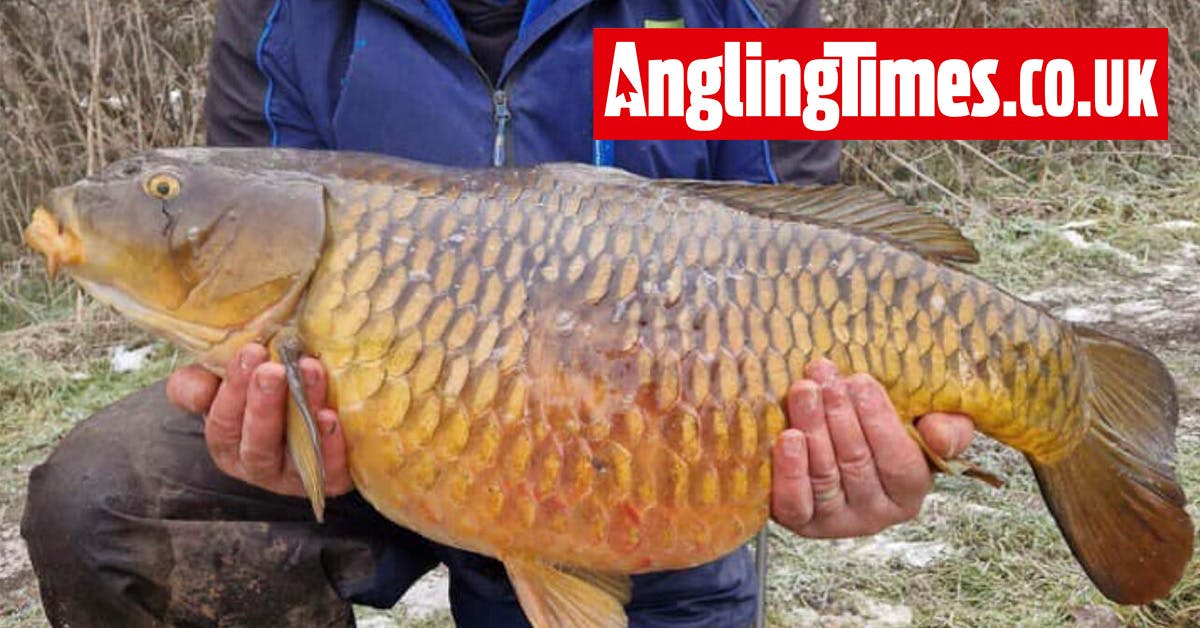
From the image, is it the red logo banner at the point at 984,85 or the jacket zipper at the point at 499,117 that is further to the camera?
the red logo banner at the point at 984,85

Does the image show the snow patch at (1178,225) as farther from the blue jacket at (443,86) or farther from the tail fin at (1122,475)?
the tail fin at (1122,475)

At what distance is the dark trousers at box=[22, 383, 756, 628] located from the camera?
1403 mm

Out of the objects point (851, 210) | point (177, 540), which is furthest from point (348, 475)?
point (851, 210)

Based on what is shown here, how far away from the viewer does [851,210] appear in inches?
49.4

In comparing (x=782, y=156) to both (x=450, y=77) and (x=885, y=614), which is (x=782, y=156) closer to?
(x=450, y=77)

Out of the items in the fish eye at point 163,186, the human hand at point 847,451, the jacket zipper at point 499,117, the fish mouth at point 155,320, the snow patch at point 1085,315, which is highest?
the jacket zipper at point 499,117

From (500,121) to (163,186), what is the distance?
0.46 meters

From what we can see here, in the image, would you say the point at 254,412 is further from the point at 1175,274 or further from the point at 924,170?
the point at 924,170

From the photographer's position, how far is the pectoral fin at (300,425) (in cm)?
109

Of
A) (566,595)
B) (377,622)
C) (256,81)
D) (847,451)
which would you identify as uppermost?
(256,81)

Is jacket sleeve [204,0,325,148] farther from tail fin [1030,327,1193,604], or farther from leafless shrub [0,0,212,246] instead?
leafless shrub [0,0,212,246]

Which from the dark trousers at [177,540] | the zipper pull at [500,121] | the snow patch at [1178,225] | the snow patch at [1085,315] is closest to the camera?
the dark trousers at [177,540]

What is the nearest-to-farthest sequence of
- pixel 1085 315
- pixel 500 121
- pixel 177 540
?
pixel 177 540, pixel 500 121, pixel 1085 315

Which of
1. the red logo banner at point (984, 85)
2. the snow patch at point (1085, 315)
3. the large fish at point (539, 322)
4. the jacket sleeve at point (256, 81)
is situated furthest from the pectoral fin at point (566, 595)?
the snow patch at point (1085, 315)
